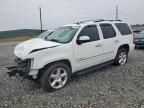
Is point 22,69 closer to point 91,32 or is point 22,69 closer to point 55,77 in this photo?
point 55,77

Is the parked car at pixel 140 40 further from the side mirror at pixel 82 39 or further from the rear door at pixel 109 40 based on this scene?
the side mirror at pixel 82 39

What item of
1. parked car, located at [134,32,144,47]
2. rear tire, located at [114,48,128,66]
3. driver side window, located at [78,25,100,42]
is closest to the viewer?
driver side window, located at [78,25,100,42]

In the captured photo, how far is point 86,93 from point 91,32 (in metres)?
2.08

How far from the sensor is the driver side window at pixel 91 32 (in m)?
5.92

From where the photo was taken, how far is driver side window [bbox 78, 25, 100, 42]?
233 inches

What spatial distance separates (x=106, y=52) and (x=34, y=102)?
308 cm

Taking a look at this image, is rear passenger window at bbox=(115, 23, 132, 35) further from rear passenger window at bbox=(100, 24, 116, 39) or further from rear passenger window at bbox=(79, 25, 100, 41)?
rear passenger window at bbox=(79, 25, 100, 41)

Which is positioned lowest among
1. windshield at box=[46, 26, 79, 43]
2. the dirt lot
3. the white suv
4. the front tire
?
the dirt lot

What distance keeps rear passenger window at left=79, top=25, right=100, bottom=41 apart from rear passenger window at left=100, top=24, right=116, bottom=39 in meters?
0.37

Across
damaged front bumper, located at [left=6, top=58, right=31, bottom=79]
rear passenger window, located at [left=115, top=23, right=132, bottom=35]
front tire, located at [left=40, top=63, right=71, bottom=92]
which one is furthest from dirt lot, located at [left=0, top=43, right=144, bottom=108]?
rear passenger window, located at [left=115, top=23, right=132, bottom=35]

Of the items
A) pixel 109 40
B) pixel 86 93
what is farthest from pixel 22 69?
pixel 109 40

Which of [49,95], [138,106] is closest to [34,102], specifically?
[49,95]

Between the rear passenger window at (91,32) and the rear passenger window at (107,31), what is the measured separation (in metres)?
0.37

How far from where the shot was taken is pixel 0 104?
448cm
